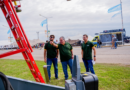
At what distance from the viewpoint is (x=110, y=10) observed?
22.9 meters

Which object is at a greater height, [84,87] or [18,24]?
[18,24]

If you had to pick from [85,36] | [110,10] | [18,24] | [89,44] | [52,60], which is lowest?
[52,60]

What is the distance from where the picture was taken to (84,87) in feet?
4.31

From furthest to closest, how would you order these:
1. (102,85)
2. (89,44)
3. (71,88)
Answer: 1. (89,44)
2. (102,85)
3. (71,88)

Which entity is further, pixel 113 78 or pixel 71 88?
pixel 113 78

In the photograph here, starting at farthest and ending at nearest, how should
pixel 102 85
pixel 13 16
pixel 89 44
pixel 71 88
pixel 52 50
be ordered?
pixel 52 50
pixel 89 44
pixel 102 85
pixel 13 16
pixel 71 88

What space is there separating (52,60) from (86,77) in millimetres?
3998

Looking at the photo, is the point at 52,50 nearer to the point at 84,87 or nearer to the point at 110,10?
the point at 84,87

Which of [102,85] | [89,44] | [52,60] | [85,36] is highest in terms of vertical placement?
[85,36]

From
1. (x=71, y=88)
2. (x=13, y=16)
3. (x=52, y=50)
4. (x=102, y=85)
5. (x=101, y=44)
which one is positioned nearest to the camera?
(x=71, y=88)

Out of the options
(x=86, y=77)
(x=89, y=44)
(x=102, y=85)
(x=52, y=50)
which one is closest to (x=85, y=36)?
(x=89, y=44)

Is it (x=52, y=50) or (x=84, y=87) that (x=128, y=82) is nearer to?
(x=52, y=50)

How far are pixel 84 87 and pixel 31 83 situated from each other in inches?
48.8

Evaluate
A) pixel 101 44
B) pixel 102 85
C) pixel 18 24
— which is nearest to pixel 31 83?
pixel 18 24
